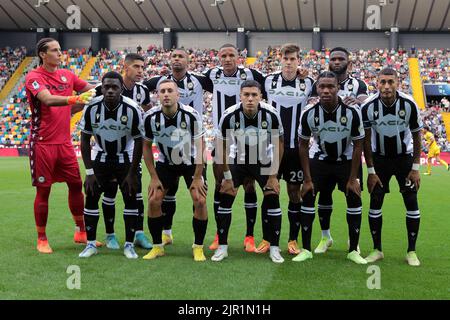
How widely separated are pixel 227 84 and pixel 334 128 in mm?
1710

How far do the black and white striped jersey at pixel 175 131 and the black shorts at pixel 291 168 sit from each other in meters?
1.11

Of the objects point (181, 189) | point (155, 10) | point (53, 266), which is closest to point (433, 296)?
point (53, 266)

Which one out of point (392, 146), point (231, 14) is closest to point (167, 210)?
point (392, 146)

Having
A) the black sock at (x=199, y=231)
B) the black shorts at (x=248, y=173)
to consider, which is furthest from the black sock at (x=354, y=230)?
the black sock at (x=199, y=231)

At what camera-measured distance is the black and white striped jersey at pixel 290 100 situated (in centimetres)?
712

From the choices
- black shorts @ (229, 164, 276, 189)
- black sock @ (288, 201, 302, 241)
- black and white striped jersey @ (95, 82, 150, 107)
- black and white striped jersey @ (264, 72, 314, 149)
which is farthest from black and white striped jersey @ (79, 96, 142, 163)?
black sock @ (288, 201, 302, 241)

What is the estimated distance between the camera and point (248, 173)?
22.0 ft

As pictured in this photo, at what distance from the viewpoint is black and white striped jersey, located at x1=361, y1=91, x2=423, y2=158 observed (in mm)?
6423

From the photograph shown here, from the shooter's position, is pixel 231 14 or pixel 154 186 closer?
pixel 154 186

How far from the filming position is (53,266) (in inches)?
233

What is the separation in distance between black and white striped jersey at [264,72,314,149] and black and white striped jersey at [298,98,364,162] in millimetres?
525

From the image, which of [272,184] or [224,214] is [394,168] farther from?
[224,214]

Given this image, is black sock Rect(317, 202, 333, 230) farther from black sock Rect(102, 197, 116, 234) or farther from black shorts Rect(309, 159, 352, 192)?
black sock Rect(102, 197, 116, 234)
